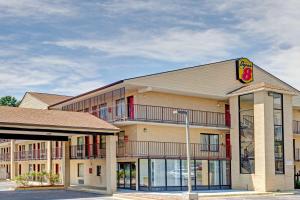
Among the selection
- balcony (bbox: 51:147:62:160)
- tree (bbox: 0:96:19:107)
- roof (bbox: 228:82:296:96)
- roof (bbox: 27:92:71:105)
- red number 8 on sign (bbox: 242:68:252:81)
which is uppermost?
tree (bbox: 0:96:19:107)

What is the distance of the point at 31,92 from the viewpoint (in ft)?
167

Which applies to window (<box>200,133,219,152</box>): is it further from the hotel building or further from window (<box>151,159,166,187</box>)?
window (<box>151,159,166,187</box>)

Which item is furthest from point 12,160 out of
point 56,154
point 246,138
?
point 246,138

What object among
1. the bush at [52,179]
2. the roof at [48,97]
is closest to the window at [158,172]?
the bush at [52,179]

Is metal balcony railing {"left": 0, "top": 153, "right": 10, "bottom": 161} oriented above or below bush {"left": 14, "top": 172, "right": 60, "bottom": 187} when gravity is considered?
above

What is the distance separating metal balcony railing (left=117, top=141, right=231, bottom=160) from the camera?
31.3m

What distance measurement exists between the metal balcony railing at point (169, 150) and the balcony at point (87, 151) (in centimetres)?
268

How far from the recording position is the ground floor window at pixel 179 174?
1216 inches

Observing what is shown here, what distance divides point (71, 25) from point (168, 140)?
15.7 meters

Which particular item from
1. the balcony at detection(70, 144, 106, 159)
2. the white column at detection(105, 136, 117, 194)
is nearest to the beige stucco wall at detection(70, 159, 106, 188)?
the balcony at detection(70, 144, 106, 159)

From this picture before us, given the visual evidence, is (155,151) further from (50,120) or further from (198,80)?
(50,120)

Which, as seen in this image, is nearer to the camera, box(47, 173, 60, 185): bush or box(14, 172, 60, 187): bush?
box(14, 172, 60, 187): bush

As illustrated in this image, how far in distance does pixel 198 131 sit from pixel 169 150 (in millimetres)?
3469

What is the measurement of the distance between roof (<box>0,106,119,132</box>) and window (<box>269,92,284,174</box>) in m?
10.9
